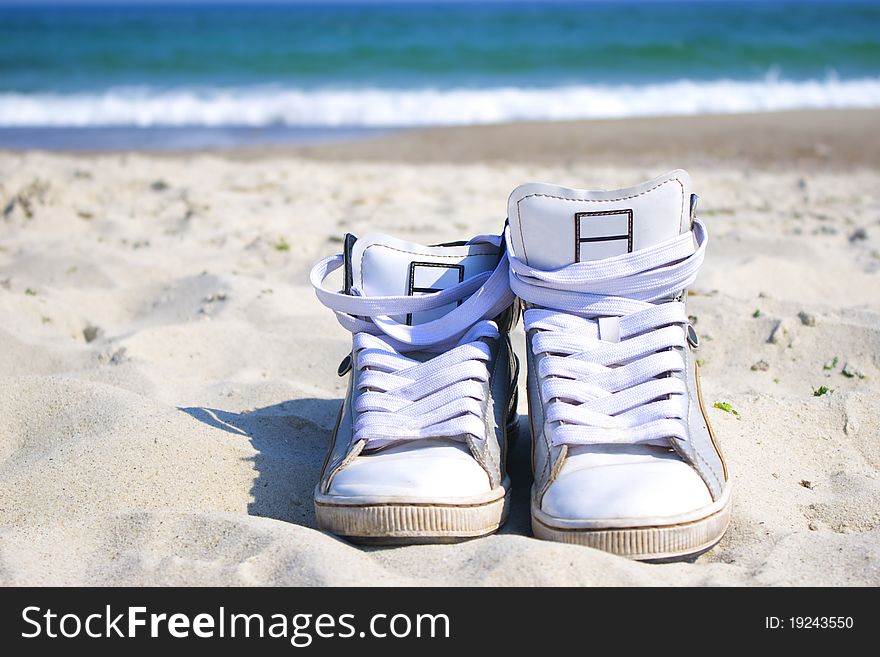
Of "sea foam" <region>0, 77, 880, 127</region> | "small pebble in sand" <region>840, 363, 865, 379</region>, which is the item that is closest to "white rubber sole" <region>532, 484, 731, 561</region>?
"small pebble in sand" <region>840, 363, 865, 379</region>

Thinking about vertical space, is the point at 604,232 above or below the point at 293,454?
above

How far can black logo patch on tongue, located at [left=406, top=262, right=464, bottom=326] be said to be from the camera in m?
2.38

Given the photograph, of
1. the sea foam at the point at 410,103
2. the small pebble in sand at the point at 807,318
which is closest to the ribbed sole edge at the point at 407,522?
the small pebble in sand at the point at 807,318

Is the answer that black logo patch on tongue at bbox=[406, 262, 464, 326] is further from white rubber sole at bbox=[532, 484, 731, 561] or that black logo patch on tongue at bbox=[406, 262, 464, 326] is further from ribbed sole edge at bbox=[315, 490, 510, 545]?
white rubber sole at bbox=[532, 484, 731, 561]

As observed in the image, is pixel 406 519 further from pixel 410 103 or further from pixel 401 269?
pixel 410 103

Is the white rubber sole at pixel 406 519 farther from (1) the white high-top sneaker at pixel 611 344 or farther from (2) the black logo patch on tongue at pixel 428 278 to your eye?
(2) the black logo patch on tongue at pixel 428 278

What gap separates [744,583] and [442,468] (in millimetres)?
653

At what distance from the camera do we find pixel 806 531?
6.82ft

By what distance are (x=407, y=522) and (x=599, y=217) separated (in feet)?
2.73

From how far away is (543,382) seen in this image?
217 centimetres

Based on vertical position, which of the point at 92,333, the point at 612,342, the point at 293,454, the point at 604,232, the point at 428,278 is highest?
the point at 604,232

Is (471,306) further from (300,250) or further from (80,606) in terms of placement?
(300,250)

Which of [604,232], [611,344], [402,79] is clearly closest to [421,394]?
[611,344]

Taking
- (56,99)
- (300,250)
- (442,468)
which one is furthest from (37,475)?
(56,99)
